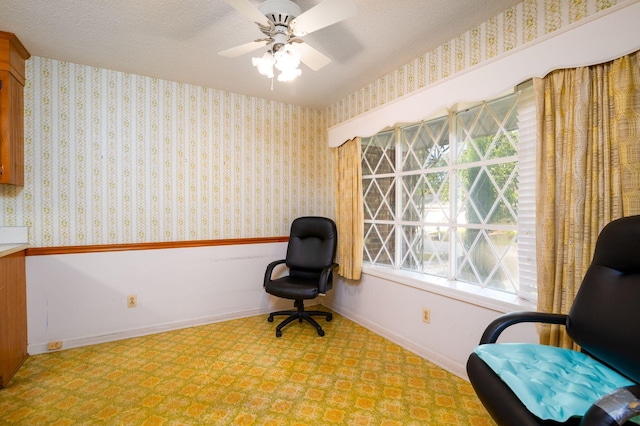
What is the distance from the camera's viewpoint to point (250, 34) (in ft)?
6.84

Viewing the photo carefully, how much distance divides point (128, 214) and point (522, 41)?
325cm

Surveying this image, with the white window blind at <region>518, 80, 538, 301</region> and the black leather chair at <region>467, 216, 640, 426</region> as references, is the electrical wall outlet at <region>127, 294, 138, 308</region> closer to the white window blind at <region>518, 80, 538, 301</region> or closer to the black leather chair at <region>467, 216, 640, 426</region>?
the black leather chair at <region>467, 216, 640, 426</region>

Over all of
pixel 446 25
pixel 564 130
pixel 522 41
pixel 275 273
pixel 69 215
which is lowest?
pixel 275 273

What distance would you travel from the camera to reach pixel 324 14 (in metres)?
1.44

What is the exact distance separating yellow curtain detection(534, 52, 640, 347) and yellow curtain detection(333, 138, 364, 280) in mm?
1565

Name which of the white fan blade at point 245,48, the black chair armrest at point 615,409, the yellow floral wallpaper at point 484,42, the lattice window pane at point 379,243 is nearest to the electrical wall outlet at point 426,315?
the lattice window pane at point 379,243

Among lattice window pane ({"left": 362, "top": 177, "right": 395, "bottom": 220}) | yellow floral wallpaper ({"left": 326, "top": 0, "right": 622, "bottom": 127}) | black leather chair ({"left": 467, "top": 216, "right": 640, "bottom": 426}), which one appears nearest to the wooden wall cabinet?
yellow floral wallpaper ({"left": 326, "top": 0, "right": 622, "bottom": 127})

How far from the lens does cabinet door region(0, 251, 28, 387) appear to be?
1948mm

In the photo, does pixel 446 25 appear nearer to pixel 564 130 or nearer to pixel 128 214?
pixel 564 130

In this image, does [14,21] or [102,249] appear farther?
[102,249]

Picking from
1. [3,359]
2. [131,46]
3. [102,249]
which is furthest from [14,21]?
[3,359]

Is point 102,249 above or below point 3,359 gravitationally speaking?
above

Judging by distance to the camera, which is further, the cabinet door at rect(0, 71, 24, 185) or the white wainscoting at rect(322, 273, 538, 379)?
the cabinet door at rect(0, 71, 24, 185)

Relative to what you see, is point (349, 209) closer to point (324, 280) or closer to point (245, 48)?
point (324, 280)
